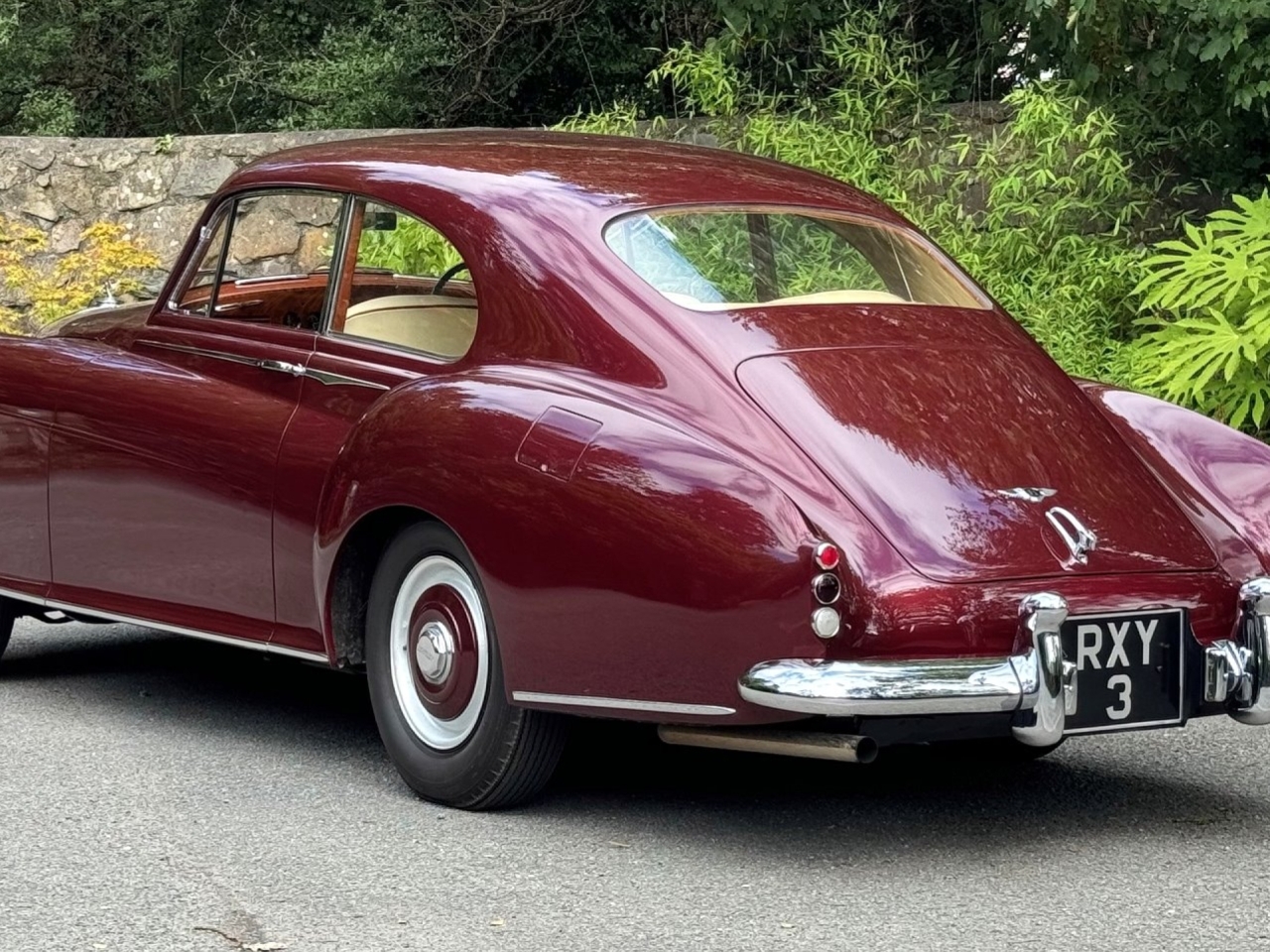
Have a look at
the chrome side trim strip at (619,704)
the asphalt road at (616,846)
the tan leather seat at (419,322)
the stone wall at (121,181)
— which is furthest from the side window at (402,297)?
the stone wall at (121,181)

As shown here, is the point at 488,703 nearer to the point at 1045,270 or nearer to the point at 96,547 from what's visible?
the point at 96,547

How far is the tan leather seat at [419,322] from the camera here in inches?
192

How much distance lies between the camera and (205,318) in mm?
5531

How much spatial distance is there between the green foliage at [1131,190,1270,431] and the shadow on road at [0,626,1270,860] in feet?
9.12

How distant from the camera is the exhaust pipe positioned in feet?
13.1

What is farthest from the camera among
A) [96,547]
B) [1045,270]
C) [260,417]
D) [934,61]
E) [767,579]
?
[934,61]

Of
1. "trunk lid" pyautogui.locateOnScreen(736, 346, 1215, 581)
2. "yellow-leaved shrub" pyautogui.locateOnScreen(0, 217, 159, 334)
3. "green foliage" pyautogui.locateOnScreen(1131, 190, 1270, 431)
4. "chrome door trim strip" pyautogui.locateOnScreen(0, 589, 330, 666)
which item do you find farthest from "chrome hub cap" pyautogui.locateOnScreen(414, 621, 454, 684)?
"yellow-leaved shrub" pyautogui.locateOnScreen(0, 217, 159, 334)

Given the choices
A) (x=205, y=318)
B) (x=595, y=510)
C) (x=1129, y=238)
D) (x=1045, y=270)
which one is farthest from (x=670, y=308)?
(x=1129, y=238)

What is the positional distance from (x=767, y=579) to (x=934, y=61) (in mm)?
7822

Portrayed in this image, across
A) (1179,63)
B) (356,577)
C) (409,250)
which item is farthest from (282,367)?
(1179,63)

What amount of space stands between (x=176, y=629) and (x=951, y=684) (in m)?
2.36

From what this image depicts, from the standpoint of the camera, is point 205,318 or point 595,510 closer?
point 595,510

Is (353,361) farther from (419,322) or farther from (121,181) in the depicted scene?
(121,181)

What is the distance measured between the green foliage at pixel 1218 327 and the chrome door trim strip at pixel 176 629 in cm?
413
